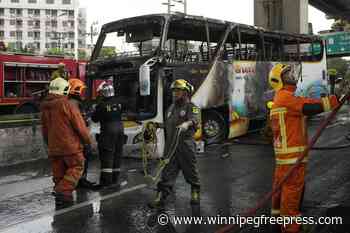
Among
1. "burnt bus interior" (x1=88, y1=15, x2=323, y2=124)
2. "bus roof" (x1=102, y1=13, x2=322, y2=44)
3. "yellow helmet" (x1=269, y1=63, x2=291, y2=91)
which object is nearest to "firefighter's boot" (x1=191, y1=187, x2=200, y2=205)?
"yellow helmet" (x1=269, y1=63, x2=291, y2=91)

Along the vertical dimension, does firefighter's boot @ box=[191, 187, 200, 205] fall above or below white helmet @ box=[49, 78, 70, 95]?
below

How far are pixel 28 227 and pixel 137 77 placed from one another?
212 inches

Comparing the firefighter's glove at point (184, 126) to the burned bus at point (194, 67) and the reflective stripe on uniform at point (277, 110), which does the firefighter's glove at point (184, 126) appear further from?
the burned bus at point (194, 67)

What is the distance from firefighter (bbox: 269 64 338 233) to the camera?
503 centimetres

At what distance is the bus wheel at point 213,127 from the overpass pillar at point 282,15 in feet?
43.6

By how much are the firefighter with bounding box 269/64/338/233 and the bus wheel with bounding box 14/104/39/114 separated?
1467cm

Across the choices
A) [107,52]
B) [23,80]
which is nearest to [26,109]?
[23,80]

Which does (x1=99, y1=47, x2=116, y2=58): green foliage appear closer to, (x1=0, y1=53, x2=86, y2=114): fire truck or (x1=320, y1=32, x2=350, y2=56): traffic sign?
(x1=0, y1=53, x2=86, y2=114): fire truck

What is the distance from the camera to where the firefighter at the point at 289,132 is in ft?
16.5

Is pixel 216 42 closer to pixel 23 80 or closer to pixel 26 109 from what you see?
pixel 26 109

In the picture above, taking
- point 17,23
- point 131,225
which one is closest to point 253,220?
point 131,225

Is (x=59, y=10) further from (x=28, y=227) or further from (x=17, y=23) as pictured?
(x=28, y=227)

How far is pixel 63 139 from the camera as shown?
21.9ft

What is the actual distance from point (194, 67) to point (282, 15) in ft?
48.4
